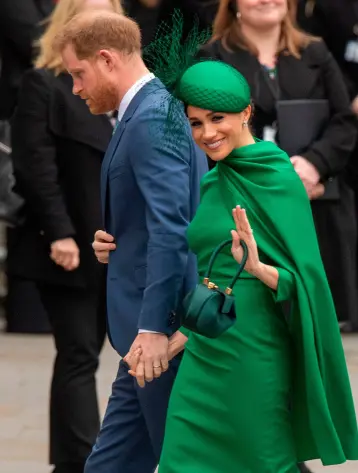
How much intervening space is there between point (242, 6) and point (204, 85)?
7.99 ft

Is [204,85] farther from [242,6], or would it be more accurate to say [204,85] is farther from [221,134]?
[242,6]

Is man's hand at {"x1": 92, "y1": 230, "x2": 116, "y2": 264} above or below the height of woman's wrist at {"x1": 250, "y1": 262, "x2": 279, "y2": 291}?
above

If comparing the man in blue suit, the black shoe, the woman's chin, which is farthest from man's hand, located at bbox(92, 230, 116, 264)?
the black shoe

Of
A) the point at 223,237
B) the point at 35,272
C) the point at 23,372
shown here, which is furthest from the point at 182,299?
the point at 23,372

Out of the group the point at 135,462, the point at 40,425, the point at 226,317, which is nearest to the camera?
the point at 226,317

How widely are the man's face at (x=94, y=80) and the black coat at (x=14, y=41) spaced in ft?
Result: 11.6

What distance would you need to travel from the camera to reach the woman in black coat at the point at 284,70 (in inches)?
243

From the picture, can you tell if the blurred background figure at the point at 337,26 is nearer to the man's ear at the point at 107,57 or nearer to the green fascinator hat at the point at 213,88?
the man's ear at the point at 107,57

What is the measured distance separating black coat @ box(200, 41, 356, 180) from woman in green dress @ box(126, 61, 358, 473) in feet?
7.24

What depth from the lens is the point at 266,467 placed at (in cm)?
387

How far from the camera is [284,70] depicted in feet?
20.5

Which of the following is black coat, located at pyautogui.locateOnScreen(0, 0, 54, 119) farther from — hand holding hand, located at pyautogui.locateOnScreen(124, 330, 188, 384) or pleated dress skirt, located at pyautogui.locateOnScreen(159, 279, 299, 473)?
pleated dress skirt, located at pyautogui.locateOnScreen(159, 279, 299, 473)

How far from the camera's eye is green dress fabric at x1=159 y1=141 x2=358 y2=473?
3.88m

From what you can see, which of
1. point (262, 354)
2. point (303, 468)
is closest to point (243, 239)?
point (262, 354)
